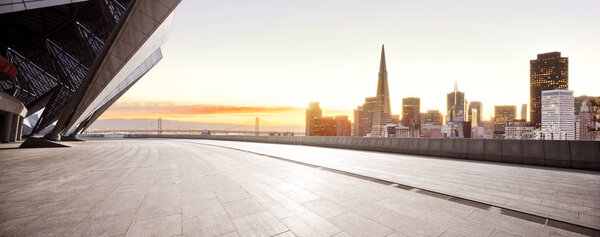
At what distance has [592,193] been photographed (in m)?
5.24

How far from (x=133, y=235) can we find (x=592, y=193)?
29.4 feet

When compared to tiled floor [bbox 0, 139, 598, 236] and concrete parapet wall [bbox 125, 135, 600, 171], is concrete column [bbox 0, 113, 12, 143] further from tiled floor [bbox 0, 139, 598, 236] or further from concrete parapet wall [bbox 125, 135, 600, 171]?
concrete parapet wall [bbox 125, 135, 600, 171]

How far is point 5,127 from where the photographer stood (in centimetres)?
2658

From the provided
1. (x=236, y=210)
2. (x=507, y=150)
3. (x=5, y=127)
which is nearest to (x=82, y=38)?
(x=5, y=127)

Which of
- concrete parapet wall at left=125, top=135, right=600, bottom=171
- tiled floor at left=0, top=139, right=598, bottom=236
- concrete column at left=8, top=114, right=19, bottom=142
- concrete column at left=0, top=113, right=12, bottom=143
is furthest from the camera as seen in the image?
concrete column at left=8, top=114, right=19, bottom=142

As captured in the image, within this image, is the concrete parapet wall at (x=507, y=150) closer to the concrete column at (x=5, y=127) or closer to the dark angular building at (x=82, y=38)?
the dark angular building at (x=82, y=38)

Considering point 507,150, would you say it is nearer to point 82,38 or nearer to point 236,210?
point 236,210

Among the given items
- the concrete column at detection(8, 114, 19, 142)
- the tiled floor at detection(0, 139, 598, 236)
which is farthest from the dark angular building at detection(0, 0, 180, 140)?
the tiled floor at detection(0, 139, 598, 236)

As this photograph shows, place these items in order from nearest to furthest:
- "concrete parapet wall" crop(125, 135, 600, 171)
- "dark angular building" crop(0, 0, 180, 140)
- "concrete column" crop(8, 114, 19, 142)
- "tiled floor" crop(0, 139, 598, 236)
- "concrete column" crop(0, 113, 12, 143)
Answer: "tiled floor" crop(0, 139, 598, 236)
"concrete parapet wall" crop(125, 135, 600, 171)
"dark angular building" crop(0, 0, 180, 140)
"concrete column" crop(0, 113, 12, 143)
"concrete column" crop(8, 114, 19, 142)

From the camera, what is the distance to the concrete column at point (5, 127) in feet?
86.6

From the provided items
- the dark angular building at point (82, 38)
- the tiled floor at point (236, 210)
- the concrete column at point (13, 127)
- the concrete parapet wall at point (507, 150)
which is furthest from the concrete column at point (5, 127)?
A: the concrete parapet wall at point (507, 150)

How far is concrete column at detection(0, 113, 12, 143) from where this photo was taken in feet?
86.6

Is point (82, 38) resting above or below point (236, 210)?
above

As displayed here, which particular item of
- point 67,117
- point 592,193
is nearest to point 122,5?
point 67,117
